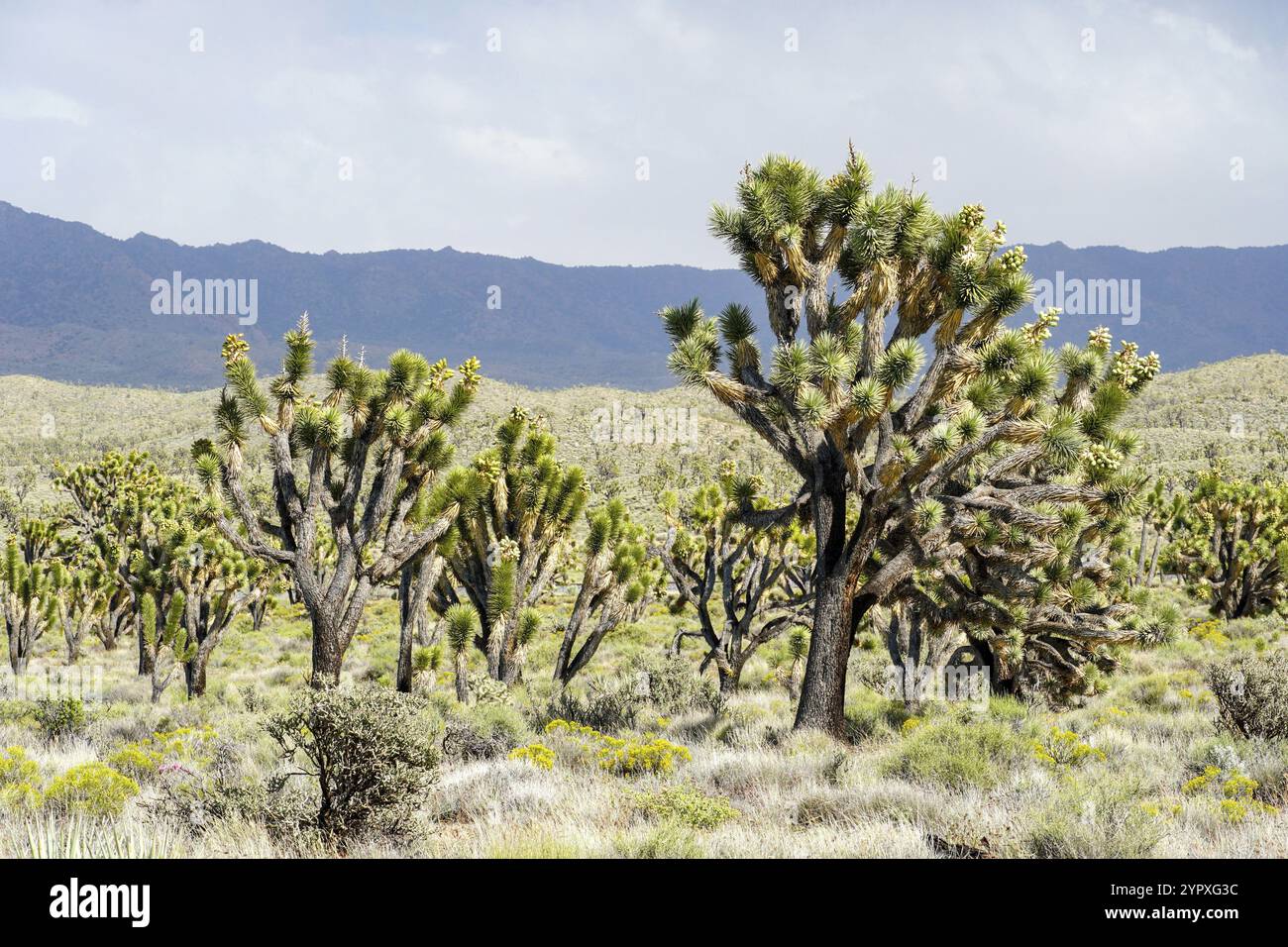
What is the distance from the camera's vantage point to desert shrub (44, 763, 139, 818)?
619cm

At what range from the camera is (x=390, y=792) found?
5.53 meters

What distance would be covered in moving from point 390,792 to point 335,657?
5829 millimetres

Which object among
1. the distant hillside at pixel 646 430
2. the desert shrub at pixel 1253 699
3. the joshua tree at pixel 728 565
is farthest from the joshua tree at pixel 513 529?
the distant hillside at pixel 646 430

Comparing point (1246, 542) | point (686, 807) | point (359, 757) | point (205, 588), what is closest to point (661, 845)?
point (686, 807)

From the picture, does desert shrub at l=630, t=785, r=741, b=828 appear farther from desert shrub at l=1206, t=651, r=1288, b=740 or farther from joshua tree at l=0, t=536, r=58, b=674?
joshua tree at l=0, t=536, r=58, b=674

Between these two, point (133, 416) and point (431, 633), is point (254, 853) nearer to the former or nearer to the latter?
point (431, 633)

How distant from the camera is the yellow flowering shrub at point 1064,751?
7631 millimetres

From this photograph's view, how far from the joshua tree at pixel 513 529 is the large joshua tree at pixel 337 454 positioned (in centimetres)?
130

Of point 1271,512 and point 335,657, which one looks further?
point 1271,512

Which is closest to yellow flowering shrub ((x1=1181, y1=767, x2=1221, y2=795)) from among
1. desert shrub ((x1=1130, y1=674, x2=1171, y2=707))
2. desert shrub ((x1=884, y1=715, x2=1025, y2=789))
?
desert shrub ((x1=884, y1=715, x2=1025, y2=789))

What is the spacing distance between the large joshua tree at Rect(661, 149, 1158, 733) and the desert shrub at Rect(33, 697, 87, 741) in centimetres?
1026

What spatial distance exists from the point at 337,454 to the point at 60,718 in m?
5.65

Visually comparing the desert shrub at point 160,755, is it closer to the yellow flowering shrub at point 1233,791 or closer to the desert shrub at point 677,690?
the desert shrub at point 677,690

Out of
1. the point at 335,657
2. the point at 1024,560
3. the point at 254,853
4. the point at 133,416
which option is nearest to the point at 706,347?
the point at 1024,560
